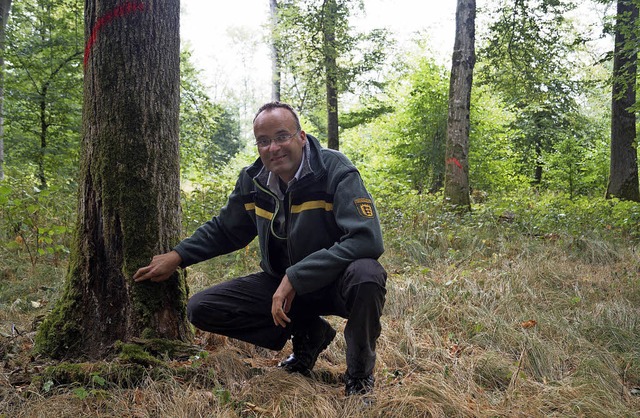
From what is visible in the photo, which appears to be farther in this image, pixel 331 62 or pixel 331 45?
pixel 331 62

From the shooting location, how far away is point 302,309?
2.88 m

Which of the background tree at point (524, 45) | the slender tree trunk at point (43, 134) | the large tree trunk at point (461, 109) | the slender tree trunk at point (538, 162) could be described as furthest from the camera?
the slender tree trunk at point (538, 162)

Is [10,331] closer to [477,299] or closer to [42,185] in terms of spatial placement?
[477,299]

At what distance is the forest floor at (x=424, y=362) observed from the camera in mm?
2334

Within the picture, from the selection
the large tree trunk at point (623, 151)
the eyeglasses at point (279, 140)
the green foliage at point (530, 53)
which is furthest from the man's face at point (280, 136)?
the large tree trunk at point (623, 151)

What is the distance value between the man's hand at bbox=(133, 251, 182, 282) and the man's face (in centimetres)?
80

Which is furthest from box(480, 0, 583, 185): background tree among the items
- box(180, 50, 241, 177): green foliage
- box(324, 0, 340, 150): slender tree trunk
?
box(180, 50, 241, 177): green foliage

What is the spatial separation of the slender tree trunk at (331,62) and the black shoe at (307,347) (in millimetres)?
8178

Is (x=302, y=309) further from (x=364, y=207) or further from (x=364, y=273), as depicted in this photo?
(x=364, y=207)

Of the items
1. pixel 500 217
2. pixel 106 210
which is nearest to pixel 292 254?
pixel 106 210

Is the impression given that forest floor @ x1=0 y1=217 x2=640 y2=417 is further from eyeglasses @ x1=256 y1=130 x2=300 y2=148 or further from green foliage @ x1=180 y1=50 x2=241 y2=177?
green foliage @ x1=180 y1=50 x2=241 y2=177

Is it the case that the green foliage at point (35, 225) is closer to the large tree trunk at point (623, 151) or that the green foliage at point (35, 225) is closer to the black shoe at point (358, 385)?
the black shoe at point (358, 385)

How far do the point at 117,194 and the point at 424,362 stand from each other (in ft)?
7.05

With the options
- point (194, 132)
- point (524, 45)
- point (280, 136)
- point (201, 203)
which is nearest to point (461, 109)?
point (524, 45)
